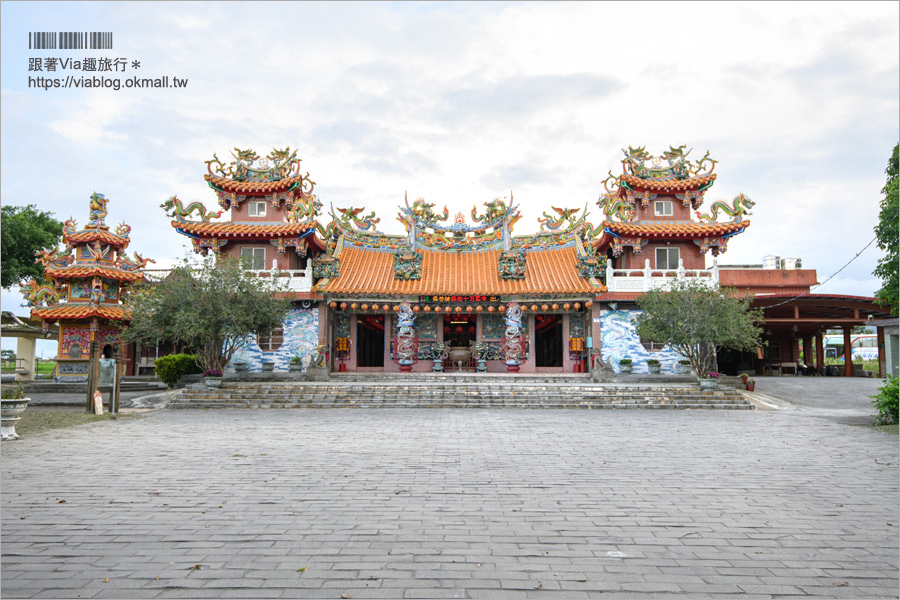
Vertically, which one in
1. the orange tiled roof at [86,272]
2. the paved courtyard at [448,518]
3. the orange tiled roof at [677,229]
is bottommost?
the paved courtyard at [448,518]

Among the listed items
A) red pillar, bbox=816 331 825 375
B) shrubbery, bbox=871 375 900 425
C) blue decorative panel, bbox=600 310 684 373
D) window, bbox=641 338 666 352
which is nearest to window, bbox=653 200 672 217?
blue decorative panel, bbox=600 310 684 373

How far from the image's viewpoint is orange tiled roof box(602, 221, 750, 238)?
69.1ft

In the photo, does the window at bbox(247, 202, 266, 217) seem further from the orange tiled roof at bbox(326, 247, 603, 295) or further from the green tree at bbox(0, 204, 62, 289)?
the green tree at bbox(0, 204, 62, 289)

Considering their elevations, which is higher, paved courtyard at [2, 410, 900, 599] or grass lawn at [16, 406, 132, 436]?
paved courtyard at [2, 410, 900, 599]

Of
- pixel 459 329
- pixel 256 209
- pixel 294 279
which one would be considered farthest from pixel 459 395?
pixel 256 209

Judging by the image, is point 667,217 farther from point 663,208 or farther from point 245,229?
point 245,229

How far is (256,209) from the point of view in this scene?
21969 mm

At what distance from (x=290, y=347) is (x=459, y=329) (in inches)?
257

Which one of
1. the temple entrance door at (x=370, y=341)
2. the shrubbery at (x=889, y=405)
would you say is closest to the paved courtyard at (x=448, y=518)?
the shrubbery at (x=889, y=405)

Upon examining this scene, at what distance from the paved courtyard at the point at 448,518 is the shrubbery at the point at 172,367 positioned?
415 inches

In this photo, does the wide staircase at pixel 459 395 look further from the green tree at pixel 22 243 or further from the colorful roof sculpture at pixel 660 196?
the green tree at pixel 22 243

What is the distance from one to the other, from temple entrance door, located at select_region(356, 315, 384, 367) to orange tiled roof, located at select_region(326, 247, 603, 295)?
1.81m

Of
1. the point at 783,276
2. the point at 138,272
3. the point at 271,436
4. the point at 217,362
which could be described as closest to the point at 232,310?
the point at 217,362

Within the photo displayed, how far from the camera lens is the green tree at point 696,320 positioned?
16.5 meters
